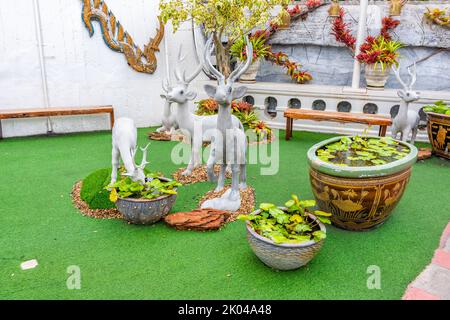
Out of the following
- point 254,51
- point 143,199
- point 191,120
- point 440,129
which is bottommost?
point 143,199

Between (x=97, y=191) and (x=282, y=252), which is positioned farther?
(x=97, y=191)

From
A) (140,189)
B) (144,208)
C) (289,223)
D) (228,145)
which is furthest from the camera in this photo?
(228,145)

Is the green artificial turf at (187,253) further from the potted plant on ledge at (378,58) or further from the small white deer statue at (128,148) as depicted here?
the potted plant on ledge at (378,58)

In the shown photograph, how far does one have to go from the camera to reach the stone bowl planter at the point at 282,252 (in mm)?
2873

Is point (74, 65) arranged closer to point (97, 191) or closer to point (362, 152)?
point (97, 191)

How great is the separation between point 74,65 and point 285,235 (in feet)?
19.5

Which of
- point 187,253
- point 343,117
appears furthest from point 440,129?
point 187,253

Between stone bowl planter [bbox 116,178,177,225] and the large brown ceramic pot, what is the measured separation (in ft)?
13.9

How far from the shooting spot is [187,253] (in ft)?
11.0

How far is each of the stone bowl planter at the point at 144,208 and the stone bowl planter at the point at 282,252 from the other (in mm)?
1065

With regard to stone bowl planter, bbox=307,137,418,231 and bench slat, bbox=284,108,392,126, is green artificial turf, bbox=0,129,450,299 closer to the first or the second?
stone bowl planter, bbox=307,137,418,231

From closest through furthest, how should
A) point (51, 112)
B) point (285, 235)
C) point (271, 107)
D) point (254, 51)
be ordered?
1. point (285, 235)
2. point (51, 112)
3. point (254, 51)
4. point (271, 107)

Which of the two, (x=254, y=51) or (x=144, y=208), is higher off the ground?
(x=254, y=51)

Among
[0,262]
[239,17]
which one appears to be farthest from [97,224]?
[239,17]
